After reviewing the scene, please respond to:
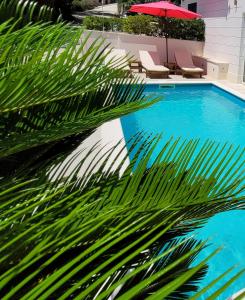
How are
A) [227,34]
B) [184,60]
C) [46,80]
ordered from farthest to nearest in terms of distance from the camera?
1. [184,60]
2. [227,34]
3. [46,80]

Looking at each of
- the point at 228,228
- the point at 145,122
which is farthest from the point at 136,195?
the point at 145,122

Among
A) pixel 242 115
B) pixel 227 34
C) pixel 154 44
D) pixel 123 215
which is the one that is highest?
pixel 227 34

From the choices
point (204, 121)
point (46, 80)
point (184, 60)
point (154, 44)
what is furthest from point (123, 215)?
point (154, 44)

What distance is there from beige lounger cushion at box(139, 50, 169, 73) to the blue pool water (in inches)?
38.3

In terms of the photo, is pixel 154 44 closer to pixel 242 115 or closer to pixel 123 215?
pixel 242 115

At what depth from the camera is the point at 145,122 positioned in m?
11.8

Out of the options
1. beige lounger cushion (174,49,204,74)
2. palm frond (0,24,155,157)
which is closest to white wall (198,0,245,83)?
beige lounger cushion (174,49,204,74)

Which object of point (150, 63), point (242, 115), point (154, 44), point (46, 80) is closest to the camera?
point (46, 80)

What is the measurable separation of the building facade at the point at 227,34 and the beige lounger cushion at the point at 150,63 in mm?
3148

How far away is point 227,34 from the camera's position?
17.2 m

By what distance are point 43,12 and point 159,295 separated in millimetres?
1873

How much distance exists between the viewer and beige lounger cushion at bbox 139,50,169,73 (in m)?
16.1

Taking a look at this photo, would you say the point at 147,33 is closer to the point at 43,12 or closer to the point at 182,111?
the point at 182,111

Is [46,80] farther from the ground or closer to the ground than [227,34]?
closer to the ground
